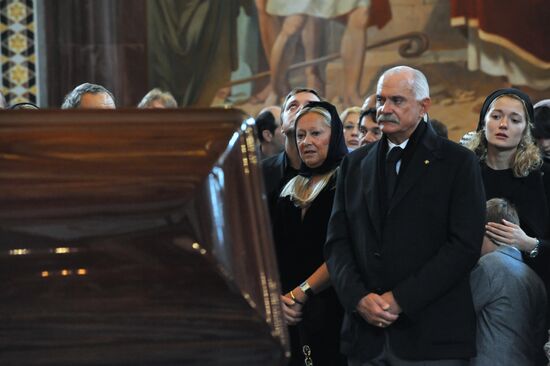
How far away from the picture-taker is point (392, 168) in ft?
12.0

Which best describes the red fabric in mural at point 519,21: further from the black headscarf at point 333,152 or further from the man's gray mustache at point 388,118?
the man's gray mustache at point 388,118

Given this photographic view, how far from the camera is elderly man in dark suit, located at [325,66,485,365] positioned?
3.48 m

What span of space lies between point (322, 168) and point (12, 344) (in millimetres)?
3812

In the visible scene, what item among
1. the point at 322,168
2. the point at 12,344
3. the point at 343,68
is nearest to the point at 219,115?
the point at 12,344

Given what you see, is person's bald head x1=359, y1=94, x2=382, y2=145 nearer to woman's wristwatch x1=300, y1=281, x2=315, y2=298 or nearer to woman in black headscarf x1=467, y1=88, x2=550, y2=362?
woman in black headscarf x1=467, y1=88, x2=550, y2=362

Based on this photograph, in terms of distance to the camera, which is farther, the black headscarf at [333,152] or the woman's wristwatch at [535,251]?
the black headscarf at [333,152]

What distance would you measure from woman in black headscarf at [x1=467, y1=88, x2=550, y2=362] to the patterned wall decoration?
7048 mm

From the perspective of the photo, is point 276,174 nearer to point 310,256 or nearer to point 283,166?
point 283,166

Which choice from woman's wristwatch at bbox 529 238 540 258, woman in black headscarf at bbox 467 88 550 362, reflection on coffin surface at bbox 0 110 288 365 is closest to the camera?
reflection on coffin surface at bbox 0 110 288 365

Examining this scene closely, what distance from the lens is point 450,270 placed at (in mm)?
3459

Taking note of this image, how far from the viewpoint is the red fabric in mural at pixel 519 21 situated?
34.4 ft

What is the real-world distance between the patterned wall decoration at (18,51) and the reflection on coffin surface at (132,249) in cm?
1022

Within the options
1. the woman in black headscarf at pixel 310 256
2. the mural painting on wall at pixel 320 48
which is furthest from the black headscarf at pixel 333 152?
the mural painting on wall at pixel 320 48

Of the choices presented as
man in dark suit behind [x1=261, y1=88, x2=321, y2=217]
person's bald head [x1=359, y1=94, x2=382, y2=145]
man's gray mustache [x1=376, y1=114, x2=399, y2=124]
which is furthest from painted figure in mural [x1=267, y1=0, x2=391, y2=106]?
man's gray mustache [x1=376, y1=114, x2=399, y2=124]
